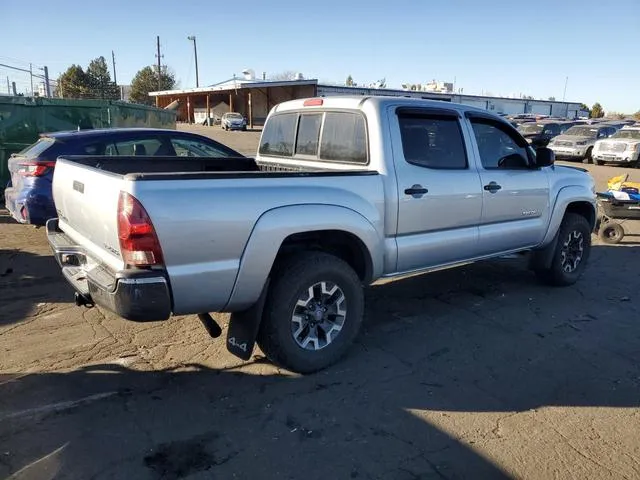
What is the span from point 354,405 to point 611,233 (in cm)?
701

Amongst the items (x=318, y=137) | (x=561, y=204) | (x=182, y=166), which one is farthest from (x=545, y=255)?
(x=182, y=166)

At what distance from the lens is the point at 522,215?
5.41 m

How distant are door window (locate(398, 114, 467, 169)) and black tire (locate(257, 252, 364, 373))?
1.19m

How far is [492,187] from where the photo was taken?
500 centimetres

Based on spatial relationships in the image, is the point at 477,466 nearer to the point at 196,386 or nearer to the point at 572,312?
the point at 196,386

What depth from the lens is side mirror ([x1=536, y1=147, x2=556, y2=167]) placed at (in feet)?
17.8

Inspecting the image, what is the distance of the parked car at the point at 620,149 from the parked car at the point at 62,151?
799 inches

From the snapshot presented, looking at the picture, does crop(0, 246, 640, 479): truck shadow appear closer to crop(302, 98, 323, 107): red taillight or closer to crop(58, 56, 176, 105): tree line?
crop(302, 98, 323, 107): red taillight

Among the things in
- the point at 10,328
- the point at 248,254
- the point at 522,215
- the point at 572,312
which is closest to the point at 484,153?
the point at 522,215

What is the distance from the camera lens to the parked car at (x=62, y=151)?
6734mm

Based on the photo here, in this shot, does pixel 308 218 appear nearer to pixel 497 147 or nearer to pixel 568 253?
pixel 497 147

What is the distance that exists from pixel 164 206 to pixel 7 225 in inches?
280

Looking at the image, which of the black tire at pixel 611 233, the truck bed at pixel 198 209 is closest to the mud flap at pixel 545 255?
the truck bed at pixel 198 209

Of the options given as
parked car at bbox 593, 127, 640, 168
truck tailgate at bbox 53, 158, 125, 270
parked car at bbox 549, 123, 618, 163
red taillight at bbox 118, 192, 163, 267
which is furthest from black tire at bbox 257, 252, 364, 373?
parked car at bbox 549, 123, 618, 163
